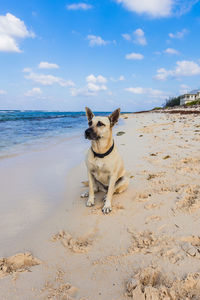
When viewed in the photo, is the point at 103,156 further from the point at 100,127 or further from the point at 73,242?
the point at 73,242

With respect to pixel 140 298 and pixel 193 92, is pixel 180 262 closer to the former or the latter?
pixel 140 298

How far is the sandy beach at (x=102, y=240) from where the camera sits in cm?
146

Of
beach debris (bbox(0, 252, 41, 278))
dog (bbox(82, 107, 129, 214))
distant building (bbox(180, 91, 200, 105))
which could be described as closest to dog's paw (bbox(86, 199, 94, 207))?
dog (bbox(82, 107, 129, 214))

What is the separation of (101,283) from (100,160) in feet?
5.57

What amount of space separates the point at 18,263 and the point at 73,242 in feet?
1.97

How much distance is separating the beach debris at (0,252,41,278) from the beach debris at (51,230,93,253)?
35 centimetres

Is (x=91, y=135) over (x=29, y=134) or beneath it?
over

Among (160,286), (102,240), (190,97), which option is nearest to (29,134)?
(102,240)

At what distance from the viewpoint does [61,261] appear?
1818 mm

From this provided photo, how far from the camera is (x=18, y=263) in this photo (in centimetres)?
183

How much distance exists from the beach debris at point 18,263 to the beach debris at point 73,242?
35 centimetres

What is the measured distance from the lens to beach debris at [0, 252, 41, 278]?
1.69 meters

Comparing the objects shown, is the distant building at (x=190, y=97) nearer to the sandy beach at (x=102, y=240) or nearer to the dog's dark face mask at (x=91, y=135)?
the sandy beach at (x=102, y=240)

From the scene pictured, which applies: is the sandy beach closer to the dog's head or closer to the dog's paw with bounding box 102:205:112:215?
the dog's paw with bounding box 102:205:112:215
